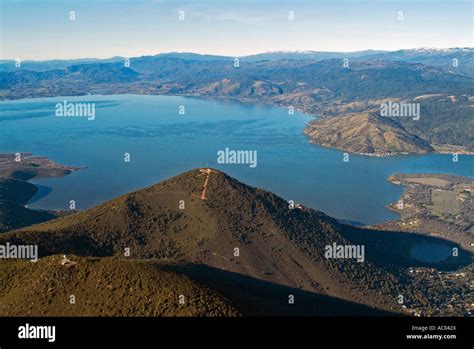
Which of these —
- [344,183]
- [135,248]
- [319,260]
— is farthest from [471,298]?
[344,183]

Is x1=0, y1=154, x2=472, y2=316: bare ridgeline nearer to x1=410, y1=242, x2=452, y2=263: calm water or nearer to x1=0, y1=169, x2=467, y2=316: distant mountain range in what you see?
x1=0, y1=169, x2=467, y2=316: distant mountain range

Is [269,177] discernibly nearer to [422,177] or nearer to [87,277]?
[422,177]

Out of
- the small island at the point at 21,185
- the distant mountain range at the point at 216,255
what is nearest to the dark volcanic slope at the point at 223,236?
the distant mountain range at the point at 216,255

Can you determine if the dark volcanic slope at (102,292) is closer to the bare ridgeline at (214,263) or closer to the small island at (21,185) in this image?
the bare ridgeline at (214,263)

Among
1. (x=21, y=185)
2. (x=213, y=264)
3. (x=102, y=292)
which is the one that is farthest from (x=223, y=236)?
(x=21, y=185)

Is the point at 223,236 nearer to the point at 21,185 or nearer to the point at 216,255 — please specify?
the point at 216,255

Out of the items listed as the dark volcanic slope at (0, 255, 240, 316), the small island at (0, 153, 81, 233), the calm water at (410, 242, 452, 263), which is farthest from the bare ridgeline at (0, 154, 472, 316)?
the small island at (0, 153, 81, 233)
